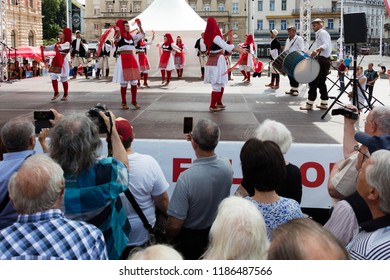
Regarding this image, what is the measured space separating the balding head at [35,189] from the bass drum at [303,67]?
7561 millimetres

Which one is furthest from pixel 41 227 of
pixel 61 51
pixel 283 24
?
pixel 283 24

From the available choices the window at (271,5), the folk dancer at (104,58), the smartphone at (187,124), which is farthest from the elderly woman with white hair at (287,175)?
the window at (271,5)

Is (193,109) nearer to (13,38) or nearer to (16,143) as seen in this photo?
(16,143)

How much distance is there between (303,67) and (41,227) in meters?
7.71

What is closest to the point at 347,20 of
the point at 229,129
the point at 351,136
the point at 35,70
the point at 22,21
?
the point at 229,129

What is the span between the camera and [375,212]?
218cm

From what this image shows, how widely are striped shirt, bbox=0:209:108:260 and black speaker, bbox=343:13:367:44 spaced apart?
715 centimetres

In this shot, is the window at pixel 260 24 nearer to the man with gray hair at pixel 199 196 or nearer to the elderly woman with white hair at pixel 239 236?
the man with gray hair at pixel 199 196

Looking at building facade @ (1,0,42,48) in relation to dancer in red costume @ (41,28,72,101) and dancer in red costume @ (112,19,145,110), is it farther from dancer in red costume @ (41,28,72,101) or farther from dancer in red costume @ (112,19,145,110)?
dancer in red costume @ (112,19,145,110)

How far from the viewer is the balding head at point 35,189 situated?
2041mm

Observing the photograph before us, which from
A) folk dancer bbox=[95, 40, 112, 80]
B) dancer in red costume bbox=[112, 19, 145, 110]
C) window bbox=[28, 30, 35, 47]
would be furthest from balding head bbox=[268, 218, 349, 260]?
window bbox=[28, 30, 35, 47]

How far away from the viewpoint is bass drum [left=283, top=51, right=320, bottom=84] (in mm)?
9039

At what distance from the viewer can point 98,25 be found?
68312 millimetres

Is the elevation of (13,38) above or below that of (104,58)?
above
